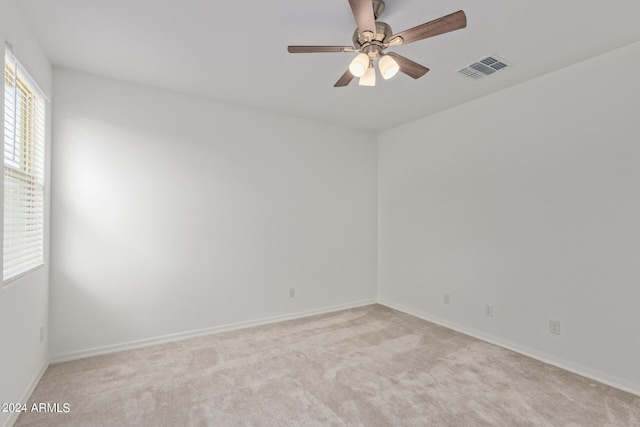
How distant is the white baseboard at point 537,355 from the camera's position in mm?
2438

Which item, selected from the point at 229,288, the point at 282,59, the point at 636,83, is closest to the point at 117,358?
the point at 229,288

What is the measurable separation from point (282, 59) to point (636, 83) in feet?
9.18

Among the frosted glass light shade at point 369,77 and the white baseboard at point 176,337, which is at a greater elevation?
the frosted glass light shade at point 369,77

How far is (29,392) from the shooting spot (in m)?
2.25

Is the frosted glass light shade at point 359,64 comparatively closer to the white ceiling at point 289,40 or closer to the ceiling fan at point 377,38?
the ceiling fan at point 377,38

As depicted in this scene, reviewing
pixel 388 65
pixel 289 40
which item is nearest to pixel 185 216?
pixel 289 40

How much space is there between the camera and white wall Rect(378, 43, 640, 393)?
8.13ft

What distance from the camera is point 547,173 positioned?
292cm

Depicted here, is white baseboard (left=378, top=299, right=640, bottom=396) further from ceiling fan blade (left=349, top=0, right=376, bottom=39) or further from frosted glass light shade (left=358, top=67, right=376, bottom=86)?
ceiling fan blade (left=349, top=0, right=376, bottom=39)

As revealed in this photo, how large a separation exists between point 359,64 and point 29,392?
323 centimetres

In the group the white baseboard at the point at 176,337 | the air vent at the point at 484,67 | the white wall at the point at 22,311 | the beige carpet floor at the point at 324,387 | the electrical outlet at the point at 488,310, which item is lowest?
the beige carpet floor at the point at 324,387

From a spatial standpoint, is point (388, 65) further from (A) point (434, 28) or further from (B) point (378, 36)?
(A) point (434, 28)

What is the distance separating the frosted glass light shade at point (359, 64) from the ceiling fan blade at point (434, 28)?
17cm

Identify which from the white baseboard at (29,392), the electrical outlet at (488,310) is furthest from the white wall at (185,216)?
the electrical outlet at (488,310)
